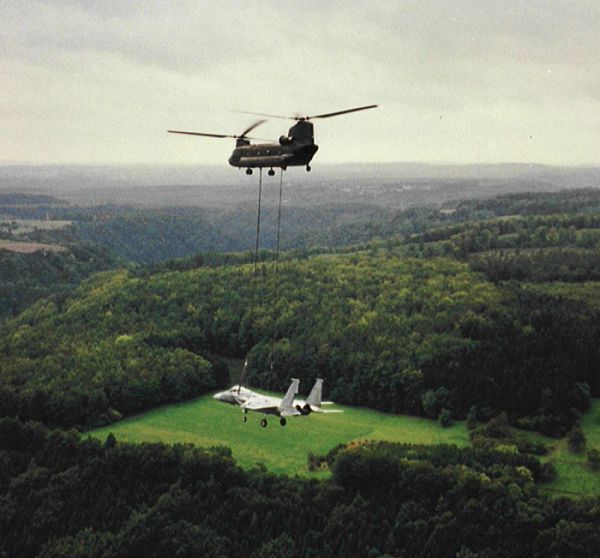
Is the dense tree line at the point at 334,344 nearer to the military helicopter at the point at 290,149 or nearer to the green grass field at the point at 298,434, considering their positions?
the green grass field at the point at 298,434

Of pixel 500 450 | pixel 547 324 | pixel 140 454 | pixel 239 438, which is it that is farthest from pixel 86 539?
pixel 547 324

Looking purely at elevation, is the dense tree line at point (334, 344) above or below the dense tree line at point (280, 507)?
above

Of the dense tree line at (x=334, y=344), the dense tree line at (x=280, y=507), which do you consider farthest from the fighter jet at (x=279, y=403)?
the dense tree line at (x=334, y=344)

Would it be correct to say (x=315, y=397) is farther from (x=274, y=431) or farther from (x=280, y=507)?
(x=274, y=431)

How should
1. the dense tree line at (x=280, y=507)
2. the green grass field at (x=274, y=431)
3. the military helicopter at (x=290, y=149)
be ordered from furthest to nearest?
the green grass field at (x=274, y=431), the dense tree line at (x=280, y=507), the military helicopter at (x=290, y=149)

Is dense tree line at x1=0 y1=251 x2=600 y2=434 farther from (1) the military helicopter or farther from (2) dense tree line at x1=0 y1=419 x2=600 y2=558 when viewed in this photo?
(1) the military helicopter

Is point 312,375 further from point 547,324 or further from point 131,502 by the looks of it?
point 131,502

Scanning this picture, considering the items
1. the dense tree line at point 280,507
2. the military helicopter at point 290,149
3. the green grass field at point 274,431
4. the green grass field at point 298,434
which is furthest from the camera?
the green grass field at point 274,431
